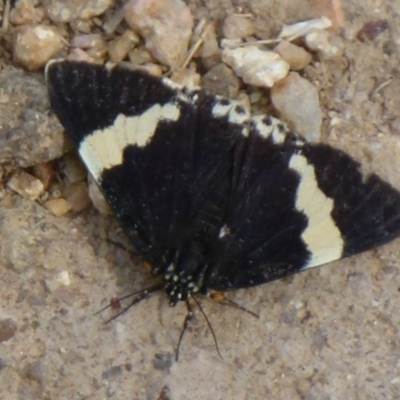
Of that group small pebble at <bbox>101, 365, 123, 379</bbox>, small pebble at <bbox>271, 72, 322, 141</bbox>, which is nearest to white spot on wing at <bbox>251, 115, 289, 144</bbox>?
small pebble at <bbox>271, 72, 322, 141</bbox>

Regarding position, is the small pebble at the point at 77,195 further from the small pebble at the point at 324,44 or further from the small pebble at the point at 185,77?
the small pebble at the point at 324,44

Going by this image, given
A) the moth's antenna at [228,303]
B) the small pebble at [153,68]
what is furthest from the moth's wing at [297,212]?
the small pebble at [153,68]

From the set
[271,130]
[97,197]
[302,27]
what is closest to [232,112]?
[271,130]

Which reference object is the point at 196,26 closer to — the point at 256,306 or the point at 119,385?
the point at 256,306

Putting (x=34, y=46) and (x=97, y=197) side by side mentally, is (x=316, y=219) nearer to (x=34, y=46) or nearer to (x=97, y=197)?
(x=97, y=197)

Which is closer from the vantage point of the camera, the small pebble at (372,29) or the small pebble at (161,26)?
the small pebble at (161,26)

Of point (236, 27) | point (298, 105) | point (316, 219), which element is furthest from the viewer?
point (236, 27)

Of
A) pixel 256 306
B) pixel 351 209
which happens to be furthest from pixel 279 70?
pixel 256 306

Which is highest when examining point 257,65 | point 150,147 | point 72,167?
point 257,65
